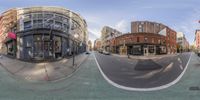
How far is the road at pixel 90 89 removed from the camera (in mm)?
2421

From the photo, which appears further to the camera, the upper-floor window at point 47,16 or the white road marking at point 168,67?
the white road marking at point 168,67

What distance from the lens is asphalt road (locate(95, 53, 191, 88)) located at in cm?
215

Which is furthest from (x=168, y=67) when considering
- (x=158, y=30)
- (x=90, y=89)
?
(x=90, y=89)

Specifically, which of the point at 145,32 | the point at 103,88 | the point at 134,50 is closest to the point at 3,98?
the point at 103,88

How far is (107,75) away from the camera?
2506mm

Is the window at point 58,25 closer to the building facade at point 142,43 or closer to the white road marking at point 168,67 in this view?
the building facade at point 142,43

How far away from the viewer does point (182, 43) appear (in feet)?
6.73

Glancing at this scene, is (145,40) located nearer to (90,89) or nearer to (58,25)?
(58,25)

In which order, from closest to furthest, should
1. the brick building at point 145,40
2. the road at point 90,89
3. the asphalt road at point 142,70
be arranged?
1. the brick building at point 145,40
2. the asphalt road at point 142,70
3. the road at point 90,89

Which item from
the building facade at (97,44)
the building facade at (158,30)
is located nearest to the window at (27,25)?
the building facade at (97,44)

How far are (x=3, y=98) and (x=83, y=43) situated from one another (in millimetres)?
1608

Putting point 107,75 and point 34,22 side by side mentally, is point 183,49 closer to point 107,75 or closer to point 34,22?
point 107,75

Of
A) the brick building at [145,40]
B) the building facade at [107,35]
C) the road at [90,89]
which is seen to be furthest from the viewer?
the road at [90,89]

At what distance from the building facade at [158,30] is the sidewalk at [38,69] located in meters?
0.72
